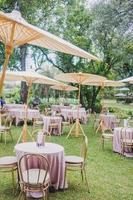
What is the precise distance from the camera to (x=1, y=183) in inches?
262

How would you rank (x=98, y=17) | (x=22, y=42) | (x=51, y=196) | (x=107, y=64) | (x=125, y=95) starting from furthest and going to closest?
(x=125, y=95) → (x=107, y=64) → (x=98, y=17) → (x=51, y=196) → (x=22, y=42)

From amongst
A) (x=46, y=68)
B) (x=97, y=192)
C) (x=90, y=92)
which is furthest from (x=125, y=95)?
(x=97, y=192)

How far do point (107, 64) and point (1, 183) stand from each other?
19.5 metres

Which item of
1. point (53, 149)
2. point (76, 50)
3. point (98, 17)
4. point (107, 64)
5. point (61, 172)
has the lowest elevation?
point (61, 172)

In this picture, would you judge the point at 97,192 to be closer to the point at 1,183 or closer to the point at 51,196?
the point at 51,196

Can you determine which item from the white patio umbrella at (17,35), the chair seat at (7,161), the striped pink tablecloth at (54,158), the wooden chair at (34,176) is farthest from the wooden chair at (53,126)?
the white patio umbrella at (17,35)

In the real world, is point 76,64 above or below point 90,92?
above

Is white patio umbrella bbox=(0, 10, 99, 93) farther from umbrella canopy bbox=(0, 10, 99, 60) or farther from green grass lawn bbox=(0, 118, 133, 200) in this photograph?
green grass lawn bbox=(0, 118, 133, 200)

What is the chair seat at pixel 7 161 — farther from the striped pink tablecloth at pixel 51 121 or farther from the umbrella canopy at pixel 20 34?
the striped pink tablecloth at pixel 51 121

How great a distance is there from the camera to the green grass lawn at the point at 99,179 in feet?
20.3

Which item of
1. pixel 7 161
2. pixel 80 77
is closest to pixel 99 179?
pixel 7 161

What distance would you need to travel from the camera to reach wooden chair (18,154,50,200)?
5164 mm

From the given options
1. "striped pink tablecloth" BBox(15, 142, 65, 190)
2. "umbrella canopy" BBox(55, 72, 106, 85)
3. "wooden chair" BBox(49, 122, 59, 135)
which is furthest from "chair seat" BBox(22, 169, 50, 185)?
"wooden chair" BBox(49, 122, 59, 135)

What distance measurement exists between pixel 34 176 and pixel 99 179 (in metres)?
2.35
